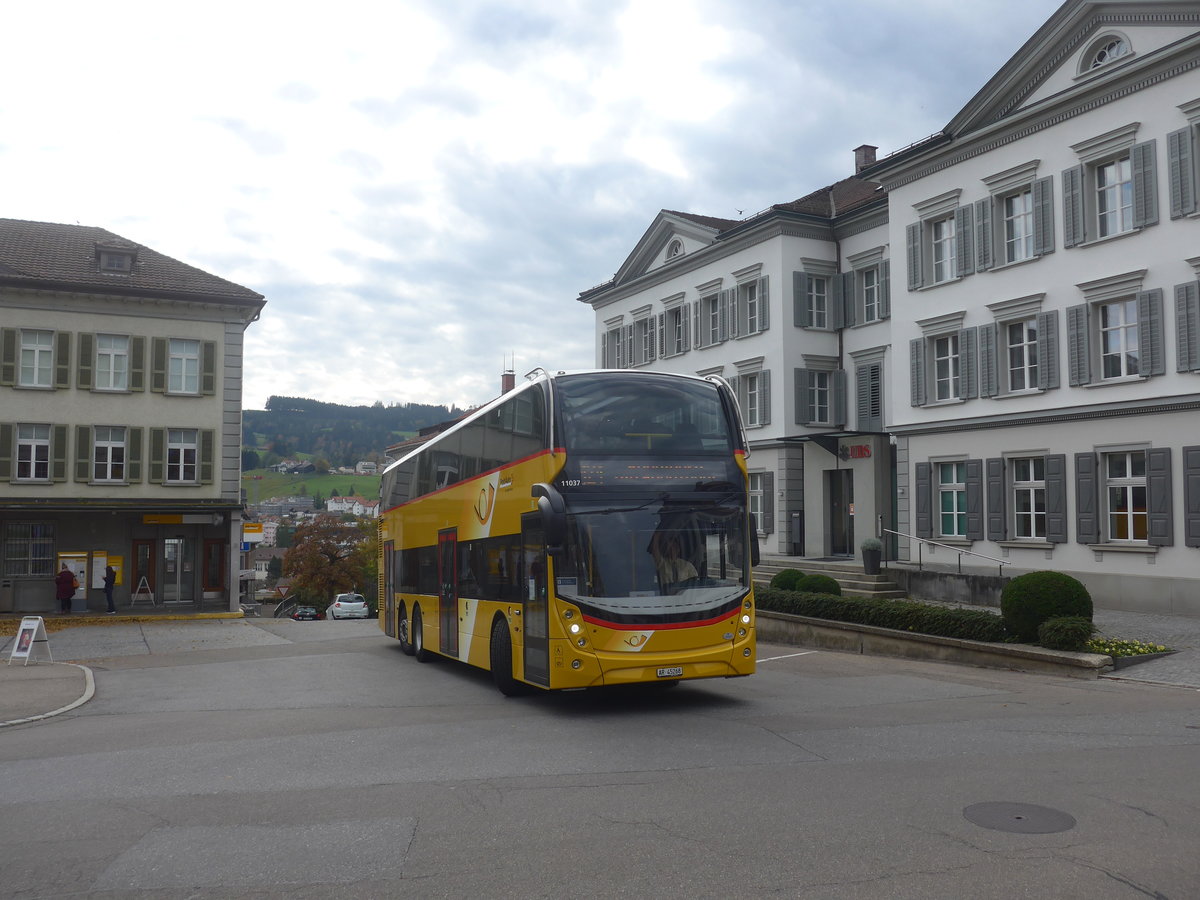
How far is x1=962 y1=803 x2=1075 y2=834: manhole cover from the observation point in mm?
6766

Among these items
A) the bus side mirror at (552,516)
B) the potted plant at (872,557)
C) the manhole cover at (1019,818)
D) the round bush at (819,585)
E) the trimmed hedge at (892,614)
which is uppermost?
the bus side mirror at (552,516)

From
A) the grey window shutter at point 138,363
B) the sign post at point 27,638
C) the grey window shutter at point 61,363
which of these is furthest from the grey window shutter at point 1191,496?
the grey window shutter at point 61,363

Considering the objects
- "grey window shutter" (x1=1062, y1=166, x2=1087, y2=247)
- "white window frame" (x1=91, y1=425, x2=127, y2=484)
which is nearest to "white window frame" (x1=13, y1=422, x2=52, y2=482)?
"white window frame" (x1=91, y1=425, x2=127, y2=484)

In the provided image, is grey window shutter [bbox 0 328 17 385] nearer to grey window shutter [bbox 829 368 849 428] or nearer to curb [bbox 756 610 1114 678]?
curb [bbox 756 610 1114 678]

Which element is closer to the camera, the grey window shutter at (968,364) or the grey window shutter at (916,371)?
the grey window shutter at (968,364)

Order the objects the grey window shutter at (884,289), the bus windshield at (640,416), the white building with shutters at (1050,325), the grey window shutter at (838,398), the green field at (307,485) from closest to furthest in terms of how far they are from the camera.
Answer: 1. the bus windshield at (640,416)
2. the white building with shutters at (1050,325)
3. the grey window shutter at (884,289)
4. the grey window shutter at (838,398)
5. the green field at (307,485)

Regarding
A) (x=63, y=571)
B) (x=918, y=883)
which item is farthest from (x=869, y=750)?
(x=63, y=571)

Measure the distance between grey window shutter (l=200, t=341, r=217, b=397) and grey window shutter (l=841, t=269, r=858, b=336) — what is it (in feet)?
70.3

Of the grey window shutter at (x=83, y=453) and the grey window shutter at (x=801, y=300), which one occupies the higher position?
the grey window shutter at (x=801, y=300)

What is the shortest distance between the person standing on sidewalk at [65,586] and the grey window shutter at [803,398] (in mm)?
23662

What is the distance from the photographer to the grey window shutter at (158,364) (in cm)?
3700

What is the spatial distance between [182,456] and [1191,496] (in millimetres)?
30461

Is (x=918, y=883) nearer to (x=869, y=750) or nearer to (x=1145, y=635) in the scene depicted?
(x=869, y=750)

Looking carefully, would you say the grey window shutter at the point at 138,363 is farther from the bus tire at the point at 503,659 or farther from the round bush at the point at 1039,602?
the round bush at the point at 1039,602
